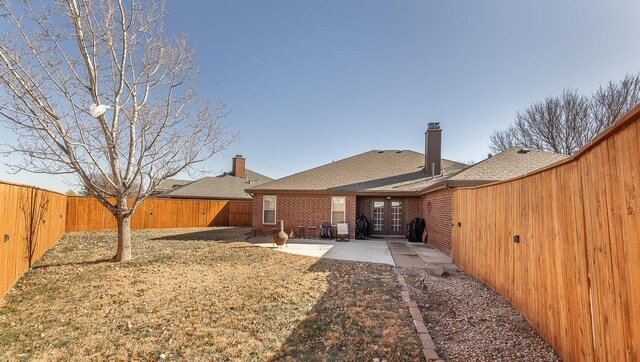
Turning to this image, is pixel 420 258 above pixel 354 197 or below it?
below

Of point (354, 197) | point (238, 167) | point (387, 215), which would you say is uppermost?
point (238, 167)

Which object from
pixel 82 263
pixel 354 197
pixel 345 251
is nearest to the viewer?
pixel 82 263

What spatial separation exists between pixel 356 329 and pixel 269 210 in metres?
11.3

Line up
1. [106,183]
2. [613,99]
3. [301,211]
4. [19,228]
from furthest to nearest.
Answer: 1. [613,99]
2. [301,211]
3. [106,183]
4. [19,228]

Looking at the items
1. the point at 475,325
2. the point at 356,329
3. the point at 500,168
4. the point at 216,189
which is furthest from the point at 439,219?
the point at 216,189

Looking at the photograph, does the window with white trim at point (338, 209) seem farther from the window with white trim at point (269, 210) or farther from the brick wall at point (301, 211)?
the window with white trim at point (269, 210)

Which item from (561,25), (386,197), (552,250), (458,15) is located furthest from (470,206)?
(561,25)

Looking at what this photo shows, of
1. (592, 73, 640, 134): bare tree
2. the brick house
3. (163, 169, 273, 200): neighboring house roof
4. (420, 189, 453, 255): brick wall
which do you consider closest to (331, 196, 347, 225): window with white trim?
the brick house

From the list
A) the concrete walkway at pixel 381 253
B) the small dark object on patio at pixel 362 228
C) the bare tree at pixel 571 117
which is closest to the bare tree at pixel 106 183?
the concrete walkway at pixel 381 253

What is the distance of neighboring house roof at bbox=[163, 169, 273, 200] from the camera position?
2352 centimetres

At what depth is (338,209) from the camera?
14.4 metres

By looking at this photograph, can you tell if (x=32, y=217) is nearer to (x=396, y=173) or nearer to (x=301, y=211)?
(x=301, y=211)

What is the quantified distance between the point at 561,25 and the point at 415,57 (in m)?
5.28

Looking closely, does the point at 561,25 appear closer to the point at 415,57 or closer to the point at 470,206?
the point at 415,57
